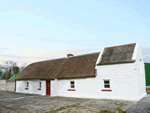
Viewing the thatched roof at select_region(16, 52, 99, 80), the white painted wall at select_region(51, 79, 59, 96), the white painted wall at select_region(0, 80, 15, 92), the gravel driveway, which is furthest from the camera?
the white painted wall at select_region(0, 80, 15, 92)

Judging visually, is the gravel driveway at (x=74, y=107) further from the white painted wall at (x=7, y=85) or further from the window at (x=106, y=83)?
the white painted wall at (x=7, y=85)

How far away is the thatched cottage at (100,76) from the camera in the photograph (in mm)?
14391

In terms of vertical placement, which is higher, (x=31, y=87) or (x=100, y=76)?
(x=100, y=76)

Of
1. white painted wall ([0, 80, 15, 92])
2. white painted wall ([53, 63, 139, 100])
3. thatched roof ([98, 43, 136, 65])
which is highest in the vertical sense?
thatched roof ([98, 43, 136, 65])

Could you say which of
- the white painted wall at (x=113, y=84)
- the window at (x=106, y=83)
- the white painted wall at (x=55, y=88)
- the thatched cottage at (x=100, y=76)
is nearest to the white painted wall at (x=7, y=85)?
the thatched cottage at (x=100, y=76)

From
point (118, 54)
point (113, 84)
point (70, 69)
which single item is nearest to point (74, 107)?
point (113, 84)

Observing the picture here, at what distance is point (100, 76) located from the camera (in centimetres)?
1603

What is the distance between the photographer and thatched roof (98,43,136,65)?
49.4 ft

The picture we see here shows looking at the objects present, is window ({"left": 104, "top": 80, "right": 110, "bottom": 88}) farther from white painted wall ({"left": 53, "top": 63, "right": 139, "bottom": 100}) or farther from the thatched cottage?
white painted wall ({"left": 53, "top": 63, "right": 139, "bottom": 100})

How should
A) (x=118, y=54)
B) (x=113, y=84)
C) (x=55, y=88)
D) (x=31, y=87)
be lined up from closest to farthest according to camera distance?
(x=113, y=84)
(x=118, y=54)
(x=55, y=88)
(x=31, y=87)

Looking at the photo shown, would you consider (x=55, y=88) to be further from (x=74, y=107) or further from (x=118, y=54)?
(x=118, y=54)

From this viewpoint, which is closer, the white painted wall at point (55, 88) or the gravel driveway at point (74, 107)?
the gravel driveway at point (74, 107)

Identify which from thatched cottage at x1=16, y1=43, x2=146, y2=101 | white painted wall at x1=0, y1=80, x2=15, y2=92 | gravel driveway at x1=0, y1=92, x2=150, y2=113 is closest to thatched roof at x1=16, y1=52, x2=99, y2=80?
thatched cottage at x1=16, y1=43, x2=146, y2=101

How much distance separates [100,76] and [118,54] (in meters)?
3.12
